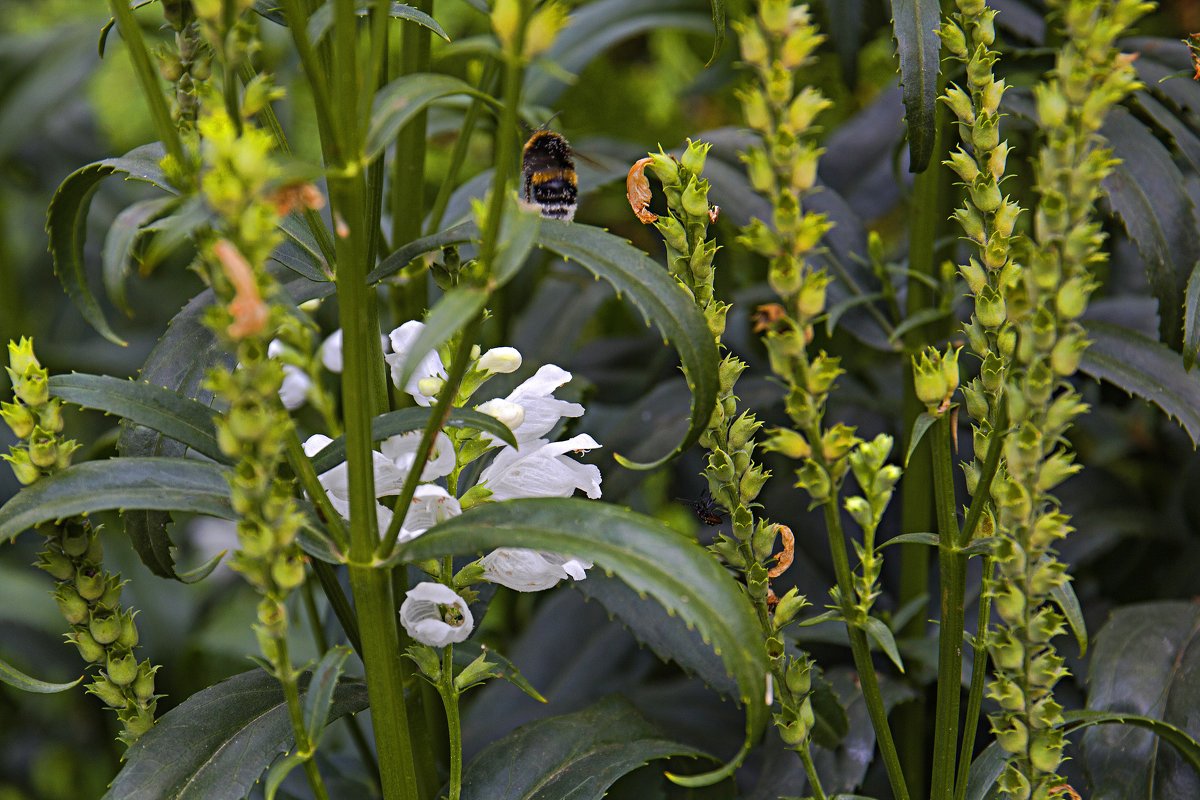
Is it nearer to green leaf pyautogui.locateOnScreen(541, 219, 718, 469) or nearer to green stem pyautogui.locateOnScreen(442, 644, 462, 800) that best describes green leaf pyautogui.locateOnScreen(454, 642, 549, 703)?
green stem pyautogui.locateOnScreen(442, 644, 462, 800)

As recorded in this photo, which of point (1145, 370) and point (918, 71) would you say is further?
point (1145, 370)

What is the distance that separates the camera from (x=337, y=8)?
0.39 metres

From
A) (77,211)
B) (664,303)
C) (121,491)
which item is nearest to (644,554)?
(664,303)

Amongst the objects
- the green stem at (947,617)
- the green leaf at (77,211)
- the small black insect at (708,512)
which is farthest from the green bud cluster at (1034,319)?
the green leaf at (77,211)

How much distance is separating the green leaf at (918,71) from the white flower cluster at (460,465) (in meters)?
0.23

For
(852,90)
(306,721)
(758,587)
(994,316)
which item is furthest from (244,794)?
(852,90)

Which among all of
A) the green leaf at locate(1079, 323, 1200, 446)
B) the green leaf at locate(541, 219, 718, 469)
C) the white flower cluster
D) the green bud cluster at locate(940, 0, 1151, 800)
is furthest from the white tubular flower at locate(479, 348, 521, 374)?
the green leaf at locate(1079, 323, 1200, 446)

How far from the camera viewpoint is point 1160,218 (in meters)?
0.71

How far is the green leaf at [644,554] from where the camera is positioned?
393 mm

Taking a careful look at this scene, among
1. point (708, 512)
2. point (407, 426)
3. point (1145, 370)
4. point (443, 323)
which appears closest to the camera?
point (443, 323)

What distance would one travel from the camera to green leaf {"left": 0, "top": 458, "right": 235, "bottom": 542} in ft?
1.45

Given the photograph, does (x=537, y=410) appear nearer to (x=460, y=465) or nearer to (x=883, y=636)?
(x=460, y=465)

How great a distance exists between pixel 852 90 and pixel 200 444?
57 cm

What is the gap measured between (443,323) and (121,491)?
0.18m
